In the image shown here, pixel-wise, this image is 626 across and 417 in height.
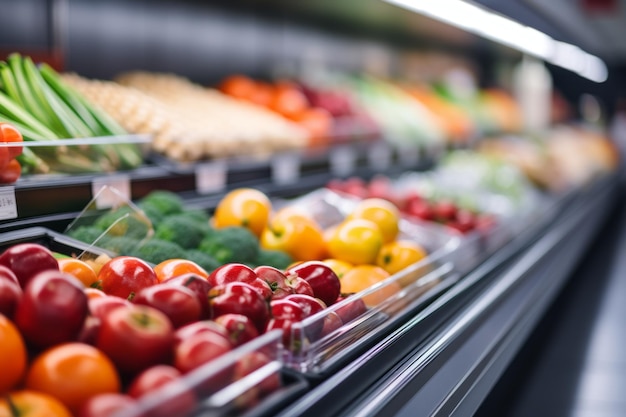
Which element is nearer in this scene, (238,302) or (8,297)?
(8,297)

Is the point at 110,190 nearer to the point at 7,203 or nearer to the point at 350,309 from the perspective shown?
the point at 7,203

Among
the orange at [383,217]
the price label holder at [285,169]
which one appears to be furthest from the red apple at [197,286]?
the price label holder at [285,169]

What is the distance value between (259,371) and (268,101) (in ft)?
10.3

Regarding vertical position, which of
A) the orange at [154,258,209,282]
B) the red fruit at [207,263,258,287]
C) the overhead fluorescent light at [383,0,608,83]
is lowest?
the orange at [154,258,209,282]

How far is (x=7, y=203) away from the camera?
1.78 meters

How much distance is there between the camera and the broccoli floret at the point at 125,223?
1.86 m

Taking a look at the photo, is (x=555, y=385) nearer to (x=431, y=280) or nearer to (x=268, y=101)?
(x=431, y=280)

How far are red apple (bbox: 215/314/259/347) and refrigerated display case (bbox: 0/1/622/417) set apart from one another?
0.06 metres

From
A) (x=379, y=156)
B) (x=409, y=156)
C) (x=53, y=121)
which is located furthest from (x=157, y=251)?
(x=409, y=156)

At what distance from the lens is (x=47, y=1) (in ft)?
9.75

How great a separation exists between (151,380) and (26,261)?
0.44 metres

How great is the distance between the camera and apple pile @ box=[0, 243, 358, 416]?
3.32 feet

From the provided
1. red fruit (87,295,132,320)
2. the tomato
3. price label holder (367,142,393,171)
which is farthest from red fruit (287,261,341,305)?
price label holder (367,142,393,171)

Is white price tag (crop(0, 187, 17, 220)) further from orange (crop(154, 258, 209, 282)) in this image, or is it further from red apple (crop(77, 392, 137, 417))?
red apple (crop(77, 392, 137, 417))
